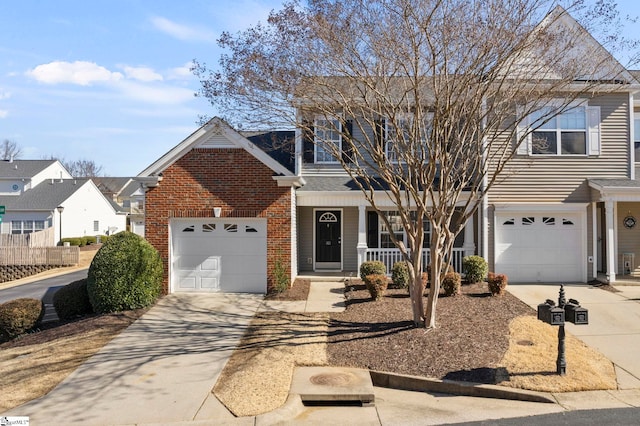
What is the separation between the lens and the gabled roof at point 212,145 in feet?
41.5

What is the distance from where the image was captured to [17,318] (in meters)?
10.7

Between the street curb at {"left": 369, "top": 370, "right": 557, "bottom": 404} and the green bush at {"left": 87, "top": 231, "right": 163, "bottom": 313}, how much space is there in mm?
6576

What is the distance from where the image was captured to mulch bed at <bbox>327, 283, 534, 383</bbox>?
7.31 meters

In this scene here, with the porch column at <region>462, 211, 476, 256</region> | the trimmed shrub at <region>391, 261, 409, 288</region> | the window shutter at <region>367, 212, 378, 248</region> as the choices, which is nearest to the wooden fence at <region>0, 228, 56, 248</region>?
the window shutter at <region>367, 212, 378, 248</region>

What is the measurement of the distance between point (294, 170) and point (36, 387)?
9.69 metres

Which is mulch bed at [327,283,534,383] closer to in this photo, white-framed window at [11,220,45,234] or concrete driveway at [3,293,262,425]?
concrete driveway at [3,293,262,425]

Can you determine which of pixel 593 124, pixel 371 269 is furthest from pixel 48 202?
pixel 593 124

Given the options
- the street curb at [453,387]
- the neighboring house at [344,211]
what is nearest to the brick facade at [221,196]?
the neighboring house at [344,211]

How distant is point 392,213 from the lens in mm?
15758

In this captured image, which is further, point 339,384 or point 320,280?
point 320,280

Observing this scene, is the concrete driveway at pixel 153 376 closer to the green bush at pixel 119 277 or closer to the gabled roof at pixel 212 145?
the green bush at pixel 119 277

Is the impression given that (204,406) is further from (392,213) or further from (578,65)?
(392,213)

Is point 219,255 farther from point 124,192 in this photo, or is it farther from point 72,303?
point 124,192

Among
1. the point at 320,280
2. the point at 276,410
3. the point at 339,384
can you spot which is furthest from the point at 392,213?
the point at 276,410
